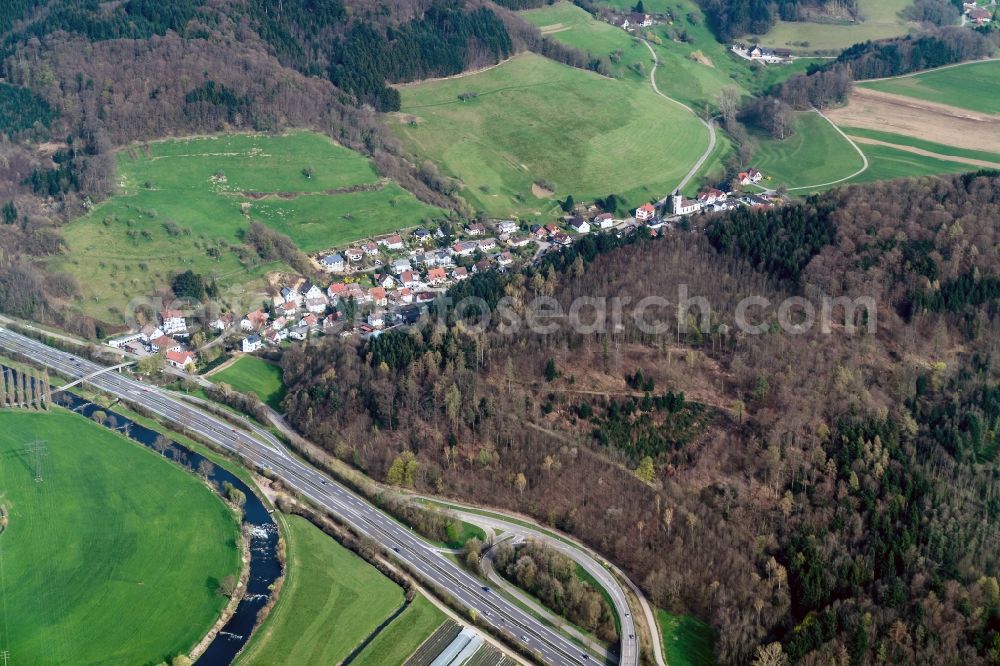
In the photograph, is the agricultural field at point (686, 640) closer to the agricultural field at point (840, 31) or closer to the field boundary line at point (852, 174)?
the field boundary line at point (852, 174)

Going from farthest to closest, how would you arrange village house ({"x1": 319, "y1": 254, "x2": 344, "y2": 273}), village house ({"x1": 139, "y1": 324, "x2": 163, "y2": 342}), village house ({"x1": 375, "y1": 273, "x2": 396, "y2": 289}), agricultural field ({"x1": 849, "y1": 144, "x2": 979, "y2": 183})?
agricultural field ({"x1": 849, "y1": 144, "x2": 979, "y2": 183}) → village house ({"x1": 319, "y1": 254, "x2": 344, "y2": 273}) → village house ({"x1": 375, "y1": 273, "x2": 396, "y2": 289}) → village house ({"x1": 139, "y1": 324, "x2": 163, "y2": 342})

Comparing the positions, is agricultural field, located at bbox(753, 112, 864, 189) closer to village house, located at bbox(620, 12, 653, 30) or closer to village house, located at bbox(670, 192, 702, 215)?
village house, located at bbox(670, 192, 702, 215)

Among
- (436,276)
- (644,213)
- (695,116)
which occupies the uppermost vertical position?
(695,116)

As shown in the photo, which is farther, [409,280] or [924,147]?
[924,147]

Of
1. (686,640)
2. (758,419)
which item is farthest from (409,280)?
(686,640)

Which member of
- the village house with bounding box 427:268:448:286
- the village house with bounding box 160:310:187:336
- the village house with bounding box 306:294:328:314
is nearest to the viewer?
the village house with bounding box 160:310:187:336

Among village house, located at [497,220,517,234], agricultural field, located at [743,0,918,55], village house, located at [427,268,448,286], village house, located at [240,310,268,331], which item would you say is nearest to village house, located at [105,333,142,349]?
village house, located at [240,310,268,331]

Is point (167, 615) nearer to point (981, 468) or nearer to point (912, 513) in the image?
point (912, 513)

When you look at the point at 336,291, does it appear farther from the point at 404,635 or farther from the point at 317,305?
the point at 404,635
